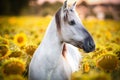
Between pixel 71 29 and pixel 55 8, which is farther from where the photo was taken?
pixel 55 8

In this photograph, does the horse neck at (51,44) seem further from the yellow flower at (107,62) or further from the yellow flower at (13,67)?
the yellow flower at (107,62)

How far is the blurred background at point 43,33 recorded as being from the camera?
3.08 meters

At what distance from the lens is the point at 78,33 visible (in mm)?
2891

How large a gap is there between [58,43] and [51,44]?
5 centimetres

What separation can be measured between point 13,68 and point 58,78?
1.12ft

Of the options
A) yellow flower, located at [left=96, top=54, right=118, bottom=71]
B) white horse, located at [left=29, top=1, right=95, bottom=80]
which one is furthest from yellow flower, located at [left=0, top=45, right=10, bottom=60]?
yellow flower, located at [left=96, top=54, right=118, bottom=71]

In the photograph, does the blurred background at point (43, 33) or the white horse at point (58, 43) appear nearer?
the white horse at point (58, 43)

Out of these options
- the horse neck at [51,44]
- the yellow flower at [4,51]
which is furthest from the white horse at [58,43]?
the yellow flower at [4,51]

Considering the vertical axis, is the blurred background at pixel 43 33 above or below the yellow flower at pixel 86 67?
above

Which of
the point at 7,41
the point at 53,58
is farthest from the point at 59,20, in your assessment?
the point at 7,41

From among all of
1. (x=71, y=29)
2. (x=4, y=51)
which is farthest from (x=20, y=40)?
(x=71, y=29)

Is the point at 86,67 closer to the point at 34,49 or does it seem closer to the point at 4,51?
the point at 34,49

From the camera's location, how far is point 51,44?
292 cm

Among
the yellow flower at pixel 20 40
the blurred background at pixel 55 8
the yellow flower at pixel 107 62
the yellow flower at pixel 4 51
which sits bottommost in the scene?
the yellow flower at pixel 107 62
